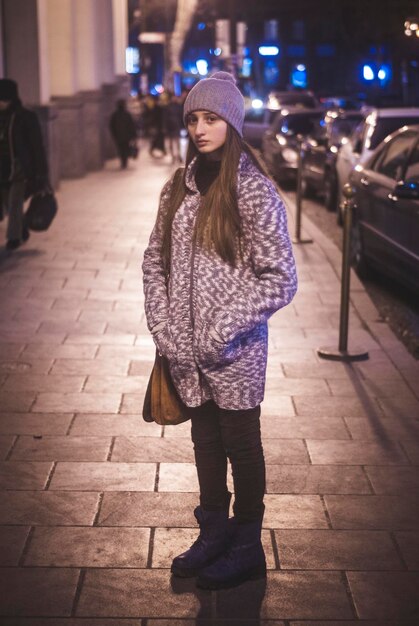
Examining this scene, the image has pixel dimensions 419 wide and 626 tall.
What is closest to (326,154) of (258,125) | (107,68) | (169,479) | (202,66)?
(258,125)

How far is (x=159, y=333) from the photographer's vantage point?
13.3 feet

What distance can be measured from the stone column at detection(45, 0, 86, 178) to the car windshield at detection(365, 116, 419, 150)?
8816 millimetres

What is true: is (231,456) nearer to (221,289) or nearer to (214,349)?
(214,349)

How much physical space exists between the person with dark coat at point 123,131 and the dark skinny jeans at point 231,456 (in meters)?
22.0

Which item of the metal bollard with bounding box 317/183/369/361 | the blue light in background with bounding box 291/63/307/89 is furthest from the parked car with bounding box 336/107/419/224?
the blue light in background with bounding box 291/63/307/89

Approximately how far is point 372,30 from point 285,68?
41.0 meters

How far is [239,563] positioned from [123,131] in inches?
876

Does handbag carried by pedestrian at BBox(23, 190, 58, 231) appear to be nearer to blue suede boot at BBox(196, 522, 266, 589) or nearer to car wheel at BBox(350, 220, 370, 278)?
car wheel at BBox(350, 220, 370, 278)

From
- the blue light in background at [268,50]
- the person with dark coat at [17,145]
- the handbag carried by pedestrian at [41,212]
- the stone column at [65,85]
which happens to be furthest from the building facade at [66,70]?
the blue light in background at [268,50]

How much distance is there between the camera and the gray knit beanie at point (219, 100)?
3.93 metres

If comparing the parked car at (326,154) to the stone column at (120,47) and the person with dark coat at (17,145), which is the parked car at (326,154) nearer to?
the person with dark coat at (17,145)

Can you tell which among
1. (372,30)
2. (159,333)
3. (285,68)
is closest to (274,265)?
(159,333)

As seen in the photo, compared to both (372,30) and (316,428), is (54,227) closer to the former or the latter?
(316,428)

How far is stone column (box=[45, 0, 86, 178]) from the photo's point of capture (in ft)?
73.0
